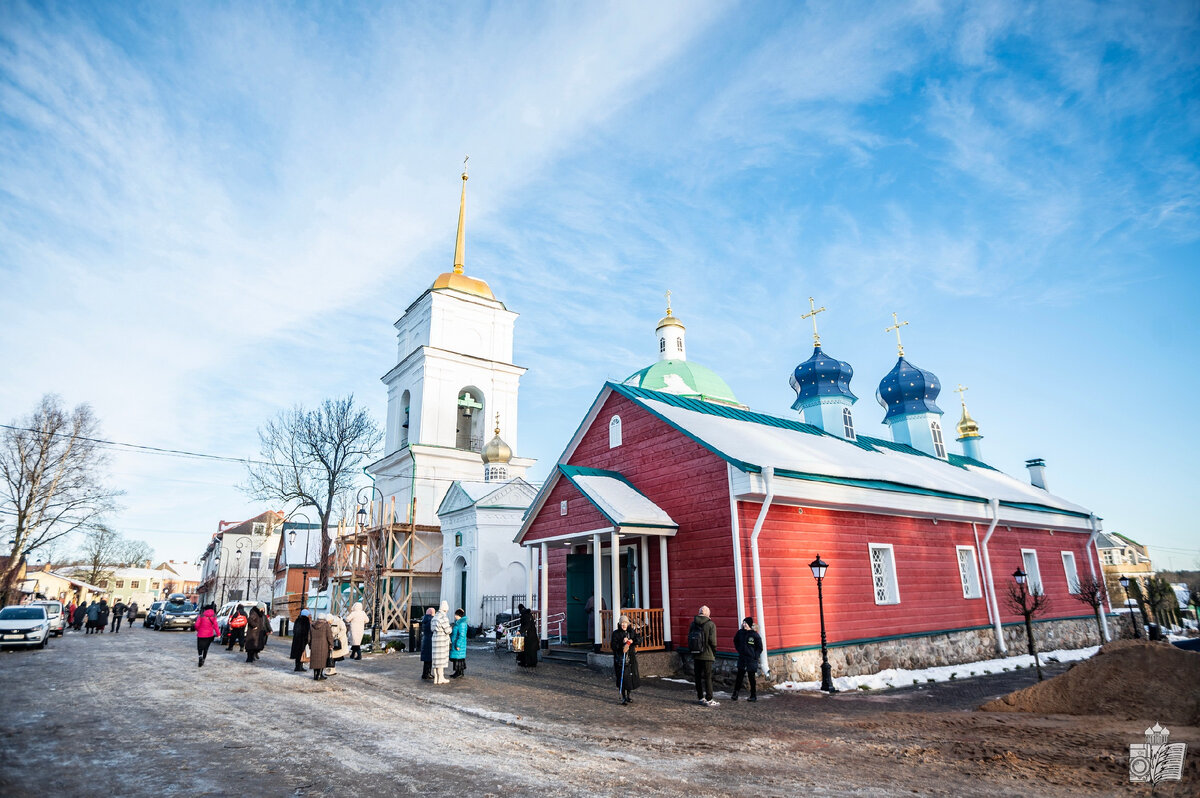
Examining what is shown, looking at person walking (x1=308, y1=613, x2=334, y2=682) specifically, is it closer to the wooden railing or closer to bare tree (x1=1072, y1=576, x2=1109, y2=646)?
the wooden railing

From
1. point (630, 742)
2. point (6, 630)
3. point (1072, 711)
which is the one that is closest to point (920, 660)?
point (1072, 711)

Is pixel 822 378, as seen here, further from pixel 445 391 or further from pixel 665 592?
pixel 445 391

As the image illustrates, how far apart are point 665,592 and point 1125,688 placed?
8.23 meters

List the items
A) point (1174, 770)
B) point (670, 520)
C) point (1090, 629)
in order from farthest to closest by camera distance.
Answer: point (1090, 629) → point (670, 520) → point (1174, 770)

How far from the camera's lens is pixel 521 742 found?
7840 mm

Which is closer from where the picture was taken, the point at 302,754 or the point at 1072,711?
the point at 302,754

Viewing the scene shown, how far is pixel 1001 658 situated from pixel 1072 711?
9492 mm

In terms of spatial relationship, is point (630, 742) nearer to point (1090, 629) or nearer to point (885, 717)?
point (885, 717)

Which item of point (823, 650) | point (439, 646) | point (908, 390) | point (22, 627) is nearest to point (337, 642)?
point (439, 646)

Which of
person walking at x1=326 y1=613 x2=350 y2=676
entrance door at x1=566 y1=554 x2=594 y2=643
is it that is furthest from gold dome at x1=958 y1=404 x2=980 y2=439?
person walking at x1=326 y1=613 x2=350 y2=676

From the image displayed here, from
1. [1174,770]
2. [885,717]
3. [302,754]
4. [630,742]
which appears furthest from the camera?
[885,717]

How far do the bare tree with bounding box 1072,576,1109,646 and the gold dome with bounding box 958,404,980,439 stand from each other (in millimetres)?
9185

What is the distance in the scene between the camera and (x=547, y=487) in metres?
17.5

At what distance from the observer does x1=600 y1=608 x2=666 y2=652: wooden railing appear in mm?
14399
